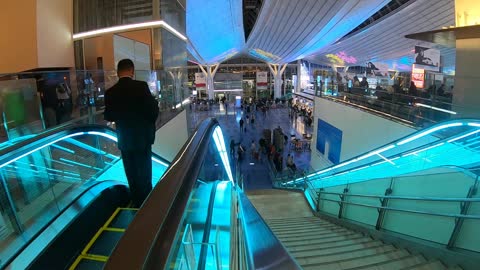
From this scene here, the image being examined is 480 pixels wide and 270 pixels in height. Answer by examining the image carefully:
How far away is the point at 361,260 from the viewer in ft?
12.2

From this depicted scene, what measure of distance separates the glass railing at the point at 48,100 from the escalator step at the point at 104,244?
221 centimetres

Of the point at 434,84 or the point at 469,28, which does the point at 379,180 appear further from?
the point at 434,84

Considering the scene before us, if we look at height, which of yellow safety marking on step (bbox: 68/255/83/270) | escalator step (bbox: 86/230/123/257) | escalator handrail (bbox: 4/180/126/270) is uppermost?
escalator handrail (bbox: 4/180/126/270)

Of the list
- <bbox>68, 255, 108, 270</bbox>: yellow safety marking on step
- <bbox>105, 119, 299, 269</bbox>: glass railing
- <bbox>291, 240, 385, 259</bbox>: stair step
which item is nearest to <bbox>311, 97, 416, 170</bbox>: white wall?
<bbox>291, 240, 385, 259</bbox>: stair step

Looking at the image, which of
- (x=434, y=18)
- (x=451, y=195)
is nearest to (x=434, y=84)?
(x=451, y=195)

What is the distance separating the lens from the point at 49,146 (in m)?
3.18

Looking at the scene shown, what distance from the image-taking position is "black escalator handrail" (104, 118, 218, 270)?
790 mm

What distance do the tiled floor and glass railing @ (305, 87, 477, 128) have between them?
15.3ft

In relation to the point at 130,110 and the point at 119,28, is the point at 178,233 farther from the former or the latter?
the point at 119,28

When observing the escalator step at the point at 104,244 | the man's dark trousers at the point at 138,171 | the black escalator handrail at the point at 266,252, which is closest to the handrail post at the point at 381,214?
the black escalator handrail at the point at 266,252

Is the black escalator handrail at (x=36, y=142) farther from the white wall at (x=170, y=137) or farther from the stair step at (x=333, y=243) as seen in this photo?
the white wall at (x=170, y=137)

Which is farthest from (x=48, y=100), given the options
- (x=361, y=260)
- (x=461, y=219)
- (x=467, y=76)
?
(x=467, y=76)

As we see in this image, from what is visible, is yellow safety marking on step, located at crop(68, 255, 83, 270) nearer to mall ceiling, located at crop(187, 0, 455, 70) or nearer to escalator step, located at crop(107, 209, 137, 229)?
escalator step, located at crop(107, 209, 137, 229)

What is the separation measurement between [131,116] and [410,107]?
7495 millimetres
